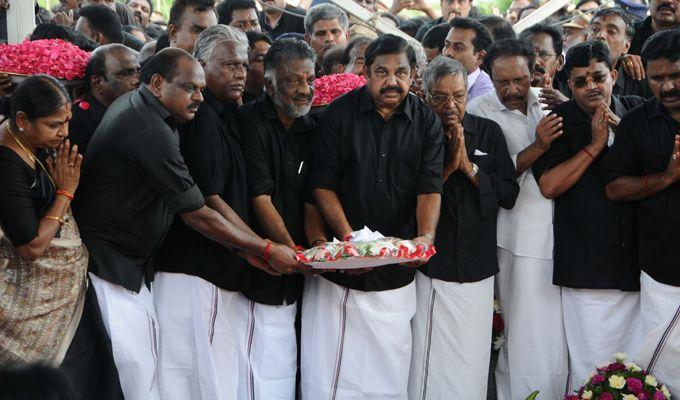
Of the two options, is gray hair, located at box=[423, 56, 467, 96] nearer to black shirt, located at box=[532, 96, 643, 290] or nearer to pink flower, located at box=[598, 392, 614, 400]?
black shirt, located at box=[532, 96, 643, 290]

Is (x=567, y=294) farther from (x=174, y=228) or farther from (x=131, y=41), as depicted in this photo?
(x=131, y=41)

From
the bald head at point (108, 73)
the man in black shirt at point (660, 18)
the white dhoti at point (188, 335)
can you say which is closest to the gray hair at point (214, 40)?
the bald head at point (108, 73)

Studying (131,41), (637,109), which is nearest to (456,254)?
(637,109)

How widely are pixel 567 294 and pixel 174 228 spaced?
2.43 m

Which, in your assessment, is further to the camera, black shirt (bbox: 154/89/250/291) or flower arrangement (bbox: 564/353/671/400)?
flower arrangement (bbox: 564/353/671/400)

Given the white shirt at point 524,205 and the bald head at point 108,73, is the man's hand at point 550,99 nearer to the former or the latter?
the white shirt at point 524,205

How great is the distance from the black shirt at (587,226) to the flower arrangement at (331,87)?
1239mm

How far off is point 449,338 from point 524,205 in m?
0.94

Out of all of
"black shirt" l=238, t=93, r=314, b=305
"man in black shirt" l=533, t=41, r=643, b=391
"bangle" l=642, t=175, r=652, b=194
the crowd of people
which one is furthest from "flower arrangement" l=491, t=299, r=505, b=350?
"black shirt" l=238, t=93, r=314, b=305

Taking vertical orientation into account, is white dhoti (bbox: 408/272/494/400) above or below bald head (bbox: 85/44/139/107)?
below

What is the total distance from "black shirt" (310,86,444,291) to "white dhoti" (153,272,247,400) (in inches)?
29.0

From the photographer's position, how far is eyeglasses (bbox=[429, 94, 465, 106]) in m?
6.07

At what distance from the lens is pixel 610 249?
6.15m

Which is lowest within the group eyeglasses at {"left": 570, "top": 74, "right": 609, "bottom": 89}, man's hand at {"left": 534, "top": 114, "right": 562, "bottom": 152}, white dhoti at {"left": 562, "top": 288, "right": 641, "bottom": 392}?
white dhoti at {"left": 562, "top": 288, "right": 641, "bottom": 392}
